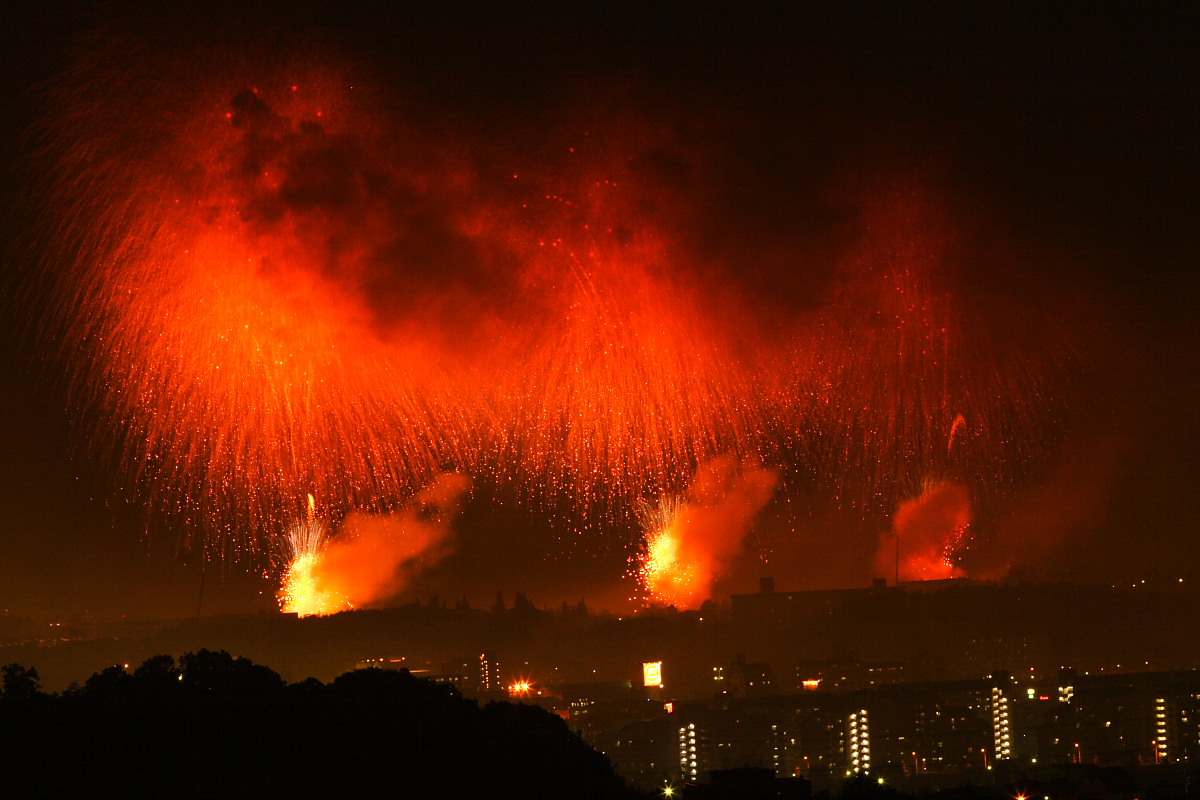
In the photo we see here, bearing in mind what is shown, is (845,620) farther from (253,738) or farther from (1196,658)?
(253,738)

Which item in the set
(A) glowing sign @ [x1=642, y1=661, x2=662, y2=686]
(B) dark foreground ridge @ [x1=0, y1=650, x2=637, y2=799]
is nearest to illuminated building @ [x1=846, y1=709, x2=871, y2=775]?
(A) glowing sign @ [x1=642, y1=661, x2=662, y2=686]

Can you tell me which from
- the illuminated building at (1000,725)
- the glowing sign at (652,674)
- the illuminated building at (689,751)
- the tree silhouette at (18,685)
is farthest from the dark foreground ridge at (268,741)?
the glowing sign at (652,674)

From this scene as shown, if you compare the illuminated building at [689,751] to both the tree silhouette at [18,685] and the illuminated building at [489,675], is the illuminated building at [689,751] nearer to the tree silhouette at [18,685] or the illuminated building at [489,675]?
the illuminated building at [489,675]

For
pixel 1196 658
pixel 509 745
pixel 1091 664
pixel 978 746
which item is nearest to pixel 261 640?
pixel 978 746

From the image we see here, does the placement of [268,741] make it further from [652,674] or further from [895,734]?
[652,674]

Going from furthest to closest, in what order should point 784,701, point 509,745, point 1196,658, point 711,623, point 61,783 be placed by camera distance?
point 711,623
point 1196,658
point 784,701
point 509,745
point 61,783

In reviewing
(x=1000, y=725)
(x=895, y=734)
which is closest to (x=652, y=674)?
(x=1000, y=725)

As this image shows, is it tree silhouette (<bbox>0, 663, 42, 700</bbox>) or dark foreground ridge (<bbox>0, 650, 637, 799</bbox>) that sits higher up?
tree silhouette (<bbox>0, 663, 42, 700</bbox>)

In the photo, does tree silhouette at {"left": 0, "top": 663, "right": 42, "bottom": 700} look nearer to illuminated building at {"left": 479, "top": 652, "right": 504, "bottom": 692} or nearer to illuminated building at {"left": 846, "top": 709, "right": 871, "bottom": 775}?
illuminated building at {"left": 846, "top": 709, "right": 871, "bottom": 775}
